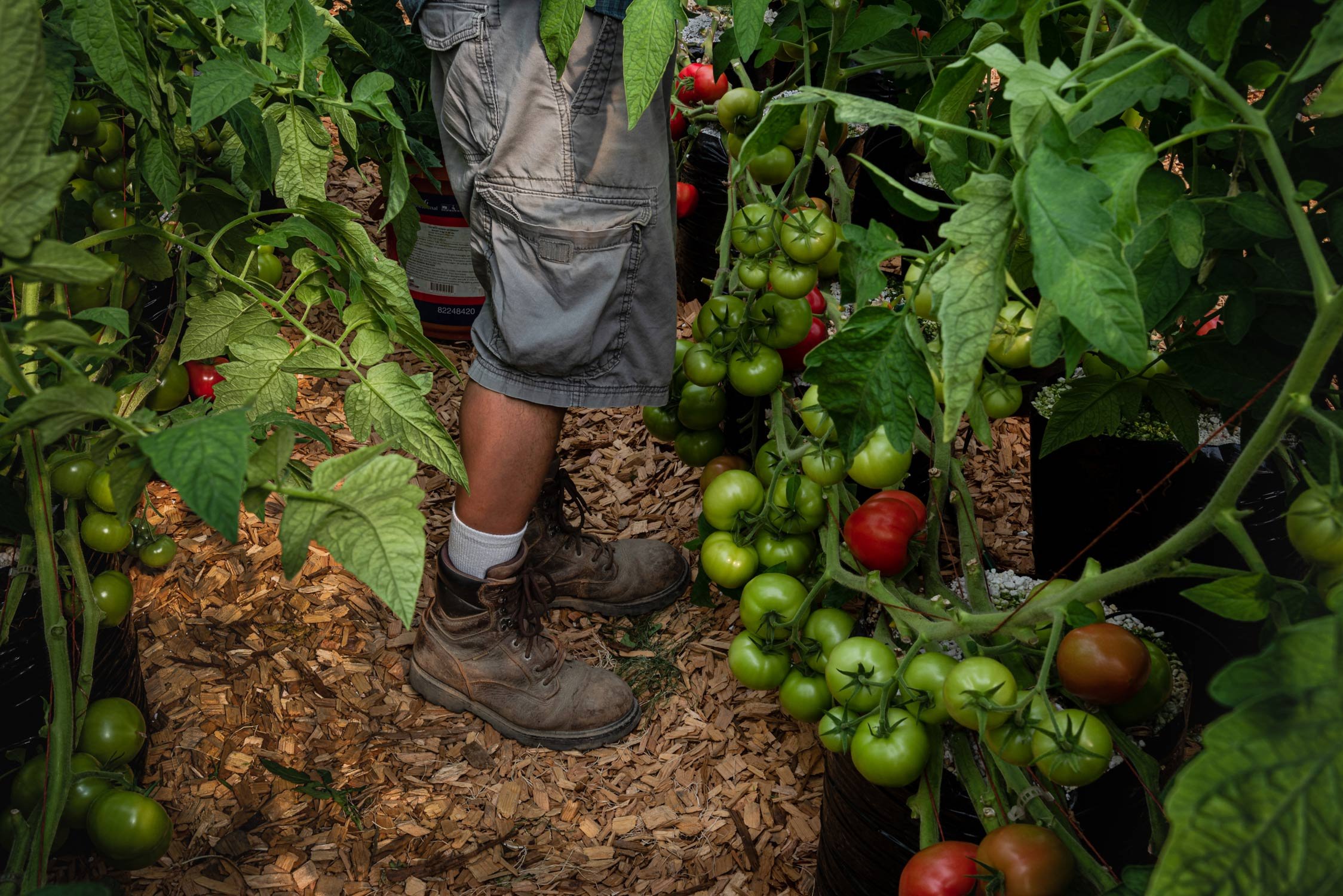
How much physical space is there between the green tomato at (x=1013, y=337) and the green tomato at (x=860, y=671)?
36cm

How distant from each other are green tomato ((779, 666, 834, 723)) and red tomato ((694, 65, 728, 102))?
4.67 ft

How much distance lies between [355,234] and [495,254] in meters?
0.45

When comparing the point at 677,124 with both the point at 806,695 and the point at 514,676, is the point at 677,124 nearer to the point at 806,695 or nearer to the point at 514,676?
the point at 514,676

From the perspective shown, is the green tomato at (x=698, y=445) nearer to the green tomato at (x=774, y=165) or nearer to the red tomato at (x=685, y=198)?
the green tomato at (x=774, y=165)

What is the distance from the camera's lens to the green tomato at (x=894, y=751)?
1091mm

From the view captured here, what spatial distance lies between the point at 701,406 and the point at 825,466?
0.49 meters

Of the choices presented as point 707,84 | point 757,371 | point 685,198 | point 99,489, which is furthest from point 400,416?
point 685,198

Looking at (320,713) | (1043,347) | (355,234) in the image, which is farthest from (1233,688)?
(320,713)

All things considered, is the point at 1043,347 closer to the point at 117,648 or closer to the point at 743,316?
the point at 743,316

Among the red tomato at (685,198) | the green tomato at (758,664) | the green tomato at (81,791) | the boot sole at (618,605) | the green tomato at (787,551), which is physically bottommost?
the boot sole at (618,605)

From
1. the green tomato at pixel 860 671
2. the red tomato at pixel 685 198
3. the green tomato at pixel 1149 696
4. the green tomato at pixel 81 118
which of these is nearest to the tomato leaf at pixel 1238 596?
the green tomato at pixel 1149 696

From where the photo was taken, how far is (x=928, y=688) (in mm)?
1098

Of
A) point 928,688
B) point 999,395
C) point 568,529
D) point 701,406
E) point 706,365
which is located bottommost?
point 568,529

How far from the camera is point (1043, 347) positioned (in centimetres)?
68
